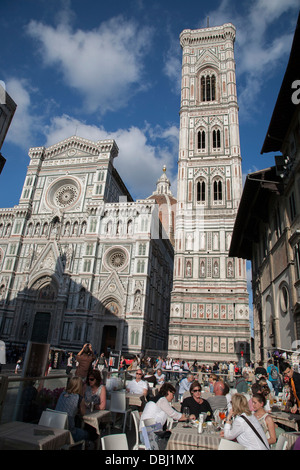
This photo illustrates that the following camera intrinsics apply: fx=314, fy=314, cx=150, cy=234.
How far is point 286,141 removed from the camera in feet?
46.3

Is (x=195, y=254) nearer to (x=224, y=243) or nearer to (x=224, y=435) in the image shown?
(x=224, y=243)

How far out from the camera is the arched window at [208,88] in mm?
36562

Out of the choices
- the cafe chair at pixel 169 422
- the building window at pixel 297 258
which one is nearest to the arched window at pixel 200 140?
the building window at pixel 297 258

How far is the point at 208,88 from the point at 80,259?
24.7m

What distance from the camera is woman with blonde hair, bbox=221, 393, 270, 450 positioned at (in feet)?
13.3

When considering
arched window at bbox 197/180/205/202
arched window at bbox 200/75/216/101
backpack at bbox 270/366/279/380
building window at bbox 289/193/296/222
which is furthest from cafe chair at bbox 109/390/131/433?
arched window at bbox 200/75/216/101

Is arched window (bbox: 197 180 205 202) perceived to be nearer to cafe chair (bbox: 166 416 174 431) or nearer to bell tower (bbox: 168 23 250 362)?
bell tower (bbox: 168 23 250 362)

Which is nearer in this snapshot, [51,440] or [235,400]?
[51,440]

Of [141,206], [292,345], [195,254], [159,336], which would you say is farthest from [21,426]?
[159,336]

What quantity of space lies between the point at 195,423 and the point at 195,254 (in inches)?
977

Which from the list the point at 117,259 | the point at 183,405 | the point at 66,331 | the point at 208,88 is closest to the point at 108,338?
the point at 66,331

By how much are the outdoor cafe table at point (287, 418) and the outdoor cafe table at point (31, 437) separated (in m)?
4.65

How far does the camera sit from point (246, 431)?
13.6 ft

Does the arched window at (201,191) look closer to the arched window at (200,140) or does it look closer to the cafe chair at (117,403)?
the arched window at (200,140)
